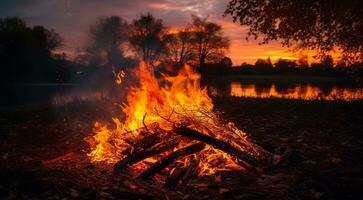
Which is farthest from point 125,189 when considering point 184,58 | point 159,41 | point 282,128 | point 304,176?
point 159,41

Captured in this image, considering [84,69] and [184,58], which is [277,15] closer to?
[184,58]

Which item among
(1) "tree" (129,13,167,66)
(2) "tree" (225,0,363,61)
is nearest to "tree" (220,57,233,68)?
(1) "tree" (129,13,167,66)

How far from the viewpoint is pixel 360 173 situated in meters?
5.22

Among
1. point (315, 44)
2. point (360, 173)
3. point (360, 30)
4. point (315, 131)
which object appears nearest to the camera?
point (360, 173)

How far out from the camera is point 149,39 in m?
65.8

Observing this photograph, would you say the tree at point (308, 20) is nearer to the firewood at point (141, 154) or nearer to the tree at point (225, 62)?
the firewood at point (141, 154)

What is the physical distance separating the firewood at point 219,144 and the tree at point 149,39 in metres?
60.3

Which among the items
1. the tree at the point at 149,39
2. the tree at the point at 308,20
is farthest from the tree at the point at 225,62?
the tree at the point at 308,20

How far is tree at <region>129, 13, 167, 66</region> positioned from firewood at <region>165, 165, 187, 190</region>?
60890 mm

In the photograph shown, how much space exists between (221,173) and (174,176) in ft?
3.17

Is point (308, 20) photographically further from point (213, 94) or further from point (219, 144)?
point (213, 94)

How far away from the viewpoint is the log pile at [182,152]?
214 inches

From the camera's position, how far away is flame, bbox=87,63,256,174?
6.09 metres

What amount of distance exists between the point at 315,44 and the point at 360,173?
778 cm
